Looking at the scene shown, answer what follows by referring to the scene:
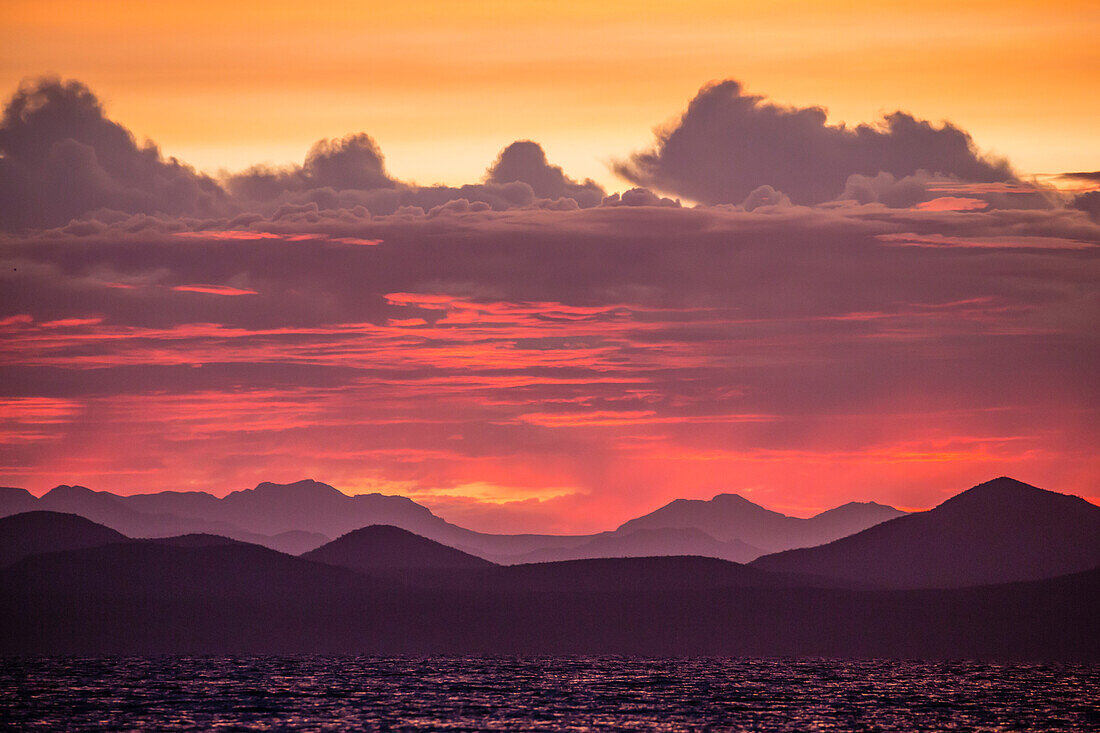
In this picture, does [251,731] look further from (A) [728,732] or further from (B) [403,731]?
(A) [728,732]

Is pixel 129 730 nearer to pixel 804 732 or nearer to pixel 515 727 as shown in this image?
pixel 515 727

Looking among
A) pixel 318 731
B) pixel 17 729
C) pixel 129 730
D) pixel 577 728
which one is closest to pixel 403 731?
pixel 318 731

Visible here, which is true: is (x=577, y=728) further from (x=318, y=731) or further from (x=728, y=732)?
(x=318, y=731)

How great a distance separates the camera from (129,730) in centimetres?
19400

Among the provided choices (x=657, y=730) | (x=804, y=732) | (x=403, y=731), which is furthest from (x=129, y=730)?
(x=804, y=732)

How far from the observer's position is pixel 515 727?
655ft

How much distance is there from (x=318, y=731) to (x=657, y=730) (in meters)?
49.4

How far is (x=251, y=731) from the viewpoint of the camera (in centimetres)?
19400

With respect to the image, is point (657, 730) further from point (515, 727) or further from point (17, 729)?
point (17, 729)

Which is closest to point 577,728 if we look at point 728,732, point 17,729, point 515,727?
point 515,727

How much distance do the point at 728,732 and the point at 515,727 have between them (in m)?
31.4

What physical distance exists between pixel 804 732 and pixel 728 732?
11319 millimetres

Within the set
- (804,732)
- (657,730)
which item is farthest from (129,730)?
(804,732)

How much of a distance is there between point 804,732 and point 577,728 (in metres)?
33.5
